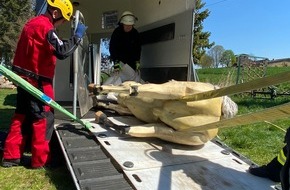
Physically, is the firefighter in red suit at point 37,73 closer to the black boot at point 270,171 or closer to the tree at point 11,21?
the black boot at point 270,171

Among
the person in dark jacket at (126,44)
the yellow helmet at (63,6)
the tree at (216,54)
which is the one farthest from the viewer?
the tree at (216,54)

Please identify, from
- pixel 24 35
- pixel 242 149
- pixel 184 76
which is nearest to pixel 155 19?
pixel 184 76

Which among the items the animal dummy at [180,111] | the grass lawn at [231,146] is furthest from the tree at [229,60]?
the animal dummy at [180,111]

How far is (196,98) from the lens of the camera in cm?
304

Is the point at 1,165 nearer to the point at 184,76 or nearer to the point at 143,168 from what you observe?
the point at 143,168

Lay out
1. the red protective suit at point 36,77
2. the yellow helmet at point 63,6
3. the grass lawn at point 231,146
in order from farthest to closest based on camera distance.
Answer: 1. the yellow helmet at point 63,6
2. the red protective suit at point 36,77
3. the grass lawn at point 231,146

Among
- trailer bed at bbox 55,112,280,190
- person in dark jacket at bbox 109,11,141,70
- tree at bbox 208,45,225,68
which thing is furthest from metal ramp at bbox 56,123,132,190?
tree at bbox 208,45,225,68

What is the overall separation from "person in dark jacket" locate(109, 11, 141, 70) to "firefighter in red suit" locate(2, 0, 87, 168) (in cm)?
352

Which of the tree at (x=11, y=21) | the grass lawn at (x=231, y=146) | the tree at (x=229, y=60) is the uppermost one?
the tree at (x=11, y=21)

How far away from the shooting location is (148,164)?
3.02m

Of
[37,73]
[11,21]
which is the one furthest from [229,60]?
[11,21]

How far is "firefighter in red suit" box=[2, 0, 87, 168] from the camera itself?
3.48 meters

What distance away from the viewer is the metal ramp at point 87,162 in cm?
258

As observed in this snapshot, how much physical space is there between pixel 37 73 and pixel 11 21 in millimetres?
40688
